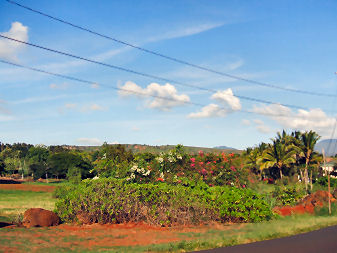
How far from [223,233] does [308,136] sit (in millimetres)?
46468

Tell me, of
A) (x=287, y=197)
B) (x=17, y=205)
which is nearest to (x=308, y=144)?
(x=287, y=197)

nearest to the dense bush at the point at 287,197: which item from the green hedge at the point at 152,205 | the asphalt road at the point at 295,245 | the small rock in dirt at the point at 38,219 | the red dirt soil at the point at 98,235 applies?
the green hedge at the point at 152,205

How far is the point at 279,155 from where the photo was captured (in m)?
59.1

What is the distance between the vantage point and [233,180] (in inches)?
848

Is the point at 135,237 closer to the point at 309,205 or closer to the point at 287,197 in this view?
the point at 309,205

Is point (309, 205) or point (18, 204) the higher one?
point (309, 205)

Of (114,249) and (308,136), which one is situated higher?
(308,136)

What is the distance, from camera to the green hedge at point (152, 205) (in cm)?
1521

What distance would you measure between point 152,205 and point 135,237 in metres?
2.28

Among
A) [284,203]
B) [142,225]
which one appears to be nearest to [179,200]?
[142,225]

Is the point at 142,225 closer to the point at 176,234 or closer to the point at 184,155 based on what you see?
the point at 176,234

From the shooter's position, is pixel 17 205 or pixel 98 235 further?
pixel 17 205

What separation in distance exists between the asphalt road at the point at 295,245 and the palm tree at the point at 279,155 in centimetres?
4750

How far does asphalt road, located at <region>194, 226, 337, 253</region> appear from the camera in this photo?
9789mm
